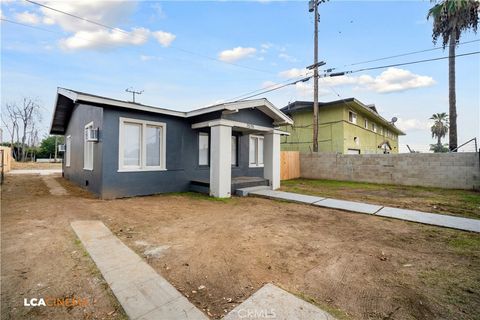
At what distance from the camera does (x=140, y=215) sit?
513 cm

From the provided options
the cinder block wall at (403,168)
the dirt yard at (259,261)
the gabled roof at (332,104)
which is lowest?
the dirt yard at (259,261)

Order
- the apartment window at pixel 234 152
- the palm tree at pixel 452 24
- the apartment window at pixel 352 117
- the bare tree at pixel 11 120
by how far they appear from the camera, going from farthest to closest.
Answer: the bare tree at pixel 11 120
the apartment window at pixel 352 117
the apartment window at pixel 234 152
the palm tree at pixel 452 24

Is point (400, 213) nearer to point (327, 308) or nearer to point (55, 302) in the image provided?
point (327, 308)

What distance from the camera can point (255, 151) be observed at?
38.3 ft

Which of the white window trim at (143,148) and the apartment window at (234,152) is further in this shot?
the apartment window at (234,152)

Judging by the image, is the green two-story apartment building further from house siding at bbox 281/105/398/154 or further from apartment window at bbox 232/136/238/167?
apartment window at bbox 232/136/238/167

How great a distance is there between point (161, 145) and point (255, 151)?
522cm

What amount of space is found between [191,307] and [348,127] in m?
17.2

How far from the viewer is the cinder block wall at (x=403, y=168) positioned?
9.76 m

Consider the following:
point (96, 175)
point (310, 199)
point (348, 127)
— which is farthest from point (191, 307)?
point (348, 127)

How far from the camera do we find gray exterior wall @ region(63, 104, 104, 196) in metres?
7.15

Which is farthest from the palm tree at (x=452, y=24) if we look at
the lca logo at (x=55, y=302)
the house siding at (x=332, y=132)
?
the lca logo at (x=55, y=302)

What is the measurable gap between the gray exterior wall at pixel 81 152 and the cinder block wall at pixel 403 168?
11.6 metres

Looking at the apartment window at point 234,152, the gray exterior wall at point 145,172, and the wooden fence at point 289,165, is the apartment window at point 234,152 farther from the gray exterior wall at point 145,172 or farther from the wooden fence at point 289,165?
the wooden fence at point 289,165
